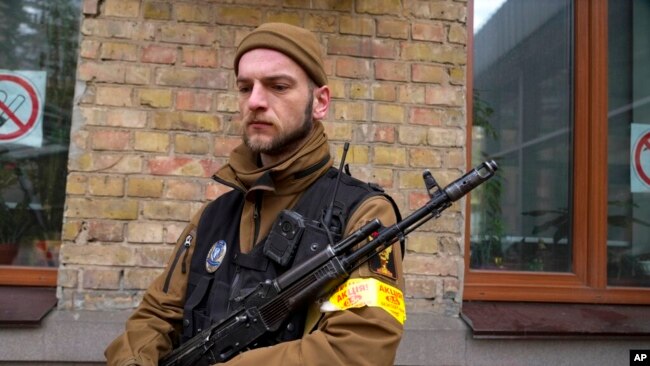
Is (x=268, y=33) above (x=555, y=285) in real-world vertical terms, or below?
above

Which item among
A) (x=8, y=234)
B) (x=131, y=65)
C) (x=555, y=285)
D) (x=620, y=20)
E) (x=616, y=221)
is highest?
(x=620, y=20)

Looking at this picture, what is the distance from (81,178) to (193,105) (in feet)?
2.15

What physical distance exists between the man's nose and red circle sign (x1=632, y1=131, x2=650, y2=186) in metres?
2.89

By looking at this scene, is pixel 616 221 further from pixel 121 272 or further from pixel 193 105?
pixel 121 272

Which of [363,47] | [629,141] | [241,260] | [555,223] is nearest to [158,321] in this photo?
[241,260]

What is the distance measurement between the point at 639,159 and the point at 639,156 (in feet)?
0.07

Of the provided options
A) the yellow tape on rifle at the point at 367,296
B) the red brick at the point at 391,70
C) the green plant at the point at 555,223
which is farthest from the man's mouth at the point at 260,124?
the green plant at the point at 555,223

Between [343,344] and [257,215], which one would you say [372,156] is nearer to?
[257,215]

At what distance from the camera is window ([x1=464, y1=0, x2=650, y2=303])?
2988mm

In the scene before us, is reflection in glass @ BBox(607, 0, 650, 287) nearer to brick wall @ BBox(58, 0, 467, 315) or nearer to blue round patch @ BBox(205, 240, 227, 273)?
brick wall @ BBox(58, 0, 467, 315)

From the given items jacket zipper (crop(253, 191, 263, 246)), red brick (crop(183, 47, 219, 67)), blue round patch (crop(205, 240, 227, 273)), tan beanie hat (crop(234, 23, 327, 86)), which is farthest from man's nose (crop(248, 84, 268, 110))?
red brick (crop(183, 47, 219, 67))

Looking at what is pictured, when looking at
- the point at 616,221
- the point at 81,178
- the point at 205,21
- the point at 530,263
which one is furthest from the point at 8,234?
the point at 616,221

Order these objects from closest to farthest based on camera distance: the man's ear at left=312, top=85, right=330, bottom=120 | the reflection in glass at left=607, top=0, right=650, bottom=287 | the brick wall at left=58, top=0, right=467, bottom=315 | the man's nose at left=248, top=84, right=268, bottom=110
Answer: the man's nose at left=248, top=84, right=268, bottom=110, the man's ear at left=312, top=85, right=330, bottom=120, the brick wall at left=58, top=0, right=467, bottom=315, the reflection in glass at left=607, top=0, right=650, bottom=287

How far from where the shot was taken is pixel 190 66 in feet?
8.16
